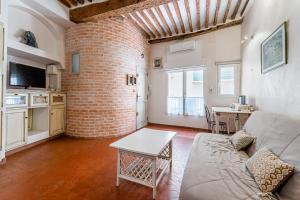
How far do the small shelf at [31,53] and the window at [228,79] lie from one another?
4390mm

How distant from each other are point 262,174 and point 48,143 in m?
3.70

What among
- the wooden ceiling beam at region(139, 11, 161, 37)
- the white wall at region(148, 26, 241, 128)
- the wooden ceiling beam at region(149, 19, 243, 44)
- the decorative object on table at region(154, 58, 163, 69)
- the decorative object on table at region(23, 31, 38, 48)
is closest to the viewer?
the decorative object on table at region(23, 31, 38, 48)

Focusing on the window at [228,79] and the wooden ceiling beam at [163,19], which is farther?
the window at [228,79]

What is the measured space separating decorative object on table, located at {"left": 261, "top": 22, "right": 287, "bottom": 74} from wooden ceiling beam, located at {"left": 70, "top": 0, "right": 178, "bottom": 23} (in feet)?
6.12

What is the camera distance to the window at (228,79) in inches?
163

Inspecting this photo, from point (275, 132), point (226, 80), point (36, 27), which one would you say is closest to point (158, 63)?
point (226, 80)

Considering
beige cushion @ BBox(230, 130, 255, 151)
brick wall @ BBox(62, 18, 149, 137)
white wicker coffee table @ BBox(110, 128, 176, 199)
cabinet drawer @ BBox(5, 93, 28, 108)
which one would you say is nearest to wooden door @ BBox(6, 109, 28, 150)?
cabinet drawer @ BBox(5, 93, 28, 108)

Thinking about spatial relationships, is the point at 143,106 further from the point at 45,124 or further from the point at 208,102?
the point at 45,124

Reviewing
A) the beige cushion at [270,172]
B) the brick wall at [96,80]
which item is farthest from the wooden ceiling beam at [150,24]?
the beige cushion at [270,172]

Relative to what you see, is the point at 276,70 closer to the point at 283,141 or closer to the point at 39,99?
the point at 283,141

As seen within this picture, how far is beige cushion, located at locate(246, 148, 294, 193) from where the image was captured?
3.22ft

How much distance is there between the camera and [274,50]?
7.00ft

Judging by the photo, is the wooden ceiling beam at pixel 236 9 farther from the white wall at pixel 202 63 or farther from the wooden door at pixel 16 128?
the wooden door at pixel 16 128

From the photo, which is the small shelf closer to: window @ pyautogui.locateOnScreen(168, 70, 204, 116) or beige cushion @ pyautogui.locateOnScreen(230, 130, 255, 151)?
window @ pyautogui.locateOnScreen(168, 70, 204, 116)
